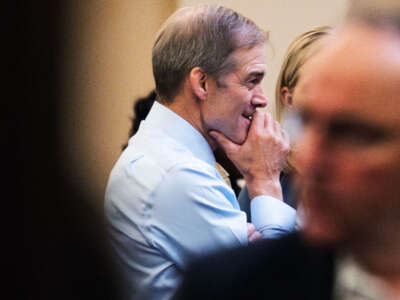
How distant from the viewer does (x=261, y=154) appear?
160 centimetres

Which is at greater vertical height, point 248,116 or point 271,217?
point 248,116

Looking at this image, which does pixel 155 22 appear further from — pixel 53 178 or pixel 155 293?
pixel 53 178

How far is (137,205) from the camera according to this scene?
51.0 inches

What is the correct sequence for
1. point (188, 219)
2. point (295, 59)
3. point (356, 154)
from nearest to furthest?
1. point (356, 154)
2. point (188, 219)
3. point (295, 59)

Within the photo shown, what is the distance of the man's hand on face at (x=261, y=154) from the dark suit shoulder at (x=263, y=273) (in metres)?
0.78

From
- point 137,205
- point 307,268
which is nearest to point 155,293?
point 137,205

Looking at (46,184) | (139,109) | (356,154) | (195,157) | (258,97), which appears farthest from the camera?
(139,109)

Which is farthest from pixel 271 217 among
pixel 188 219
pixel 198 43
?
pixel 198 43

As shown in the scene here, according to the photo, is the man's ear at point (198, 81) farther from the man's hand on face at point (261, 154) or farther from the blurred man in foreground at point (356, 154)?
the blurred man in foreground at point (356, 154)

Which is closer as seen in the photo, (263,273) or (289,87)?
(263,273)

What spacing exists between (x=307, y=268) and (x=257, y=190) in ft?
2.85

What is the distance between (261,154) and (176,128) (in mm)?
322

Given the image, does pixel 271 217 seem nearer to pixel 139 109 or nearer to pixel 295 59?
pixel 295 59

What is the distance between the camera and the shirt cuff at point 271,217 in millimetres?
1349
